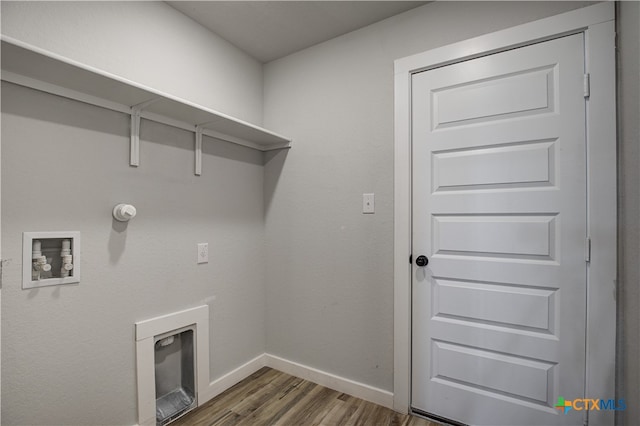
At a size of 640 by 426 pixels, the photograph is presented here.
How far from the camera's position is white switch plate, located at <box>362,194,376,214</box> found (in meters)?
1.91

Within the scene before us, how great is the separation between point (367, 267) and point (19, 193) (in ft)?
5.82

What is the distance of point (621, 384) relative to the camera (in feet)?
4.15

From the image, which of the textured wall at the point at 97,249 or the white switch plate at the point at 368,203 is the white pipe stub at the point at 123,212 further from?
the white switch plate at the point at 368,203

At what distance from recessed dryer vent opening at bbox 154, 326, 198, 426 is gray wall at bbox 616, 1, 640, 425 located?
2140 mm

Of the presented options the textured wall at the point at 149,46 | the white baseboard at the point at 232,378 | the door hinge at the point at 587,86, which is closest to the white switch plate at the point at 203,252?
the white baseboard at the point at 232,378

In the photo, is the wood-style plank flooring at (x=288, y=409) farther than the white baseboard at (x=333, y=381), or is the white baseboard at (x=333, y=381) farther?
the white baseboard at (x=333, y=381)

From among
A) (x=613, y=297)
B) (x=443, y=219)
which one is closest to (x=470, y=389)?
(x=613, y=297)

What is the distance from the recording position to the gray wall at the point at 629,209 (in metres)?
1.11

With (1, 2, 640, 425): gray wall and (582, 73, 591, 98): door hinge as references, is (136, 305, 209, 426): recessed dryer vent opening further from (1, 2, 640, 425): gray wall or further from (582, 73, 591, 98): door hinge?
(582, 73, 591, 98): door hinge

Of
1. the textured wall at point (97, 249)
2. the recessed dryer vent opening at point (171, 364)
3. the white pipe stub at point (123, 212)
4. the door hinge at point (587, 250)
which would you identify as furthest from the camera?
the recessed dryer vent opening at point (171, 364)

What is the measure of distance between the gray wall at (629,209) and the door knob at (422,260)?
0.82m

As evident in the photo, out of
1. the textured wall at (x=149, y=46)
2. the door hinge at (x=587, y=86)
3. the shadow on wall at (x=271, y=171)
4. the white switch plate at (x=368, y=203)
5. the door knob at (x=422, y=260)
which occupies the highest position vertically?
the textured wall at (x=149, y=46)

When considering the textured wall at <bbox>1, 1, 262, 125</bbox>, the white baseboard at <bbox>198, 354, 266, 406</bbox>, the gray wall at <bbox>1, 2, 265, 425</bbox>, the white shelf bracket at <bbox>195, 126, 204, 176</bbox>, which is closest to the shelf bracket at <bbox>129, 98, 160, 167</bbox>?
the gray wall at <bbox>1, 2, 265, 425</bbox>

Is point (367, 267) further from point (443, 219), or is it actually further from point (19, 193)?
point (19, 193)
